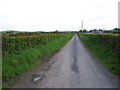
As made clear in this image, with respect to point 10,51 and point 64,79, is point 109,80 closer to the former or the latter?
point 64,79

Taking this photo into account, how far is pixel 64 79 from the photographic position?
6.45 metres

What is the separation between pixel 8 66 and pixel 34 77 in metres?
2.09

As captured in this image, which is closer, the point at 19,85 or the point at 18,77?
the point at 19,85

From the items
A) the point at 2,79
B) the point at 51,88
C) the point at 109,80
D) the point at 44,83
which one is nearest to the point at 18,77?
the point at 2,79

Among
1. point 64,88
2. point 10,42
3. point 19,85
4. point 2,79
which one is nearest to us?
point 64,88

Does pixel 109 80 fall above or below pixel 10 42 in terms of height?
below

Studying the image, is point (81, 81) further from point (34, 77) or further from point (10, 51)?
point (10, 51)

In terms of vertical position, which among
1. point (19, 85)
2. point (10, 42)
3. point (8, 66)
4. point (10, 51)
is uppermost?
point (10, 42)

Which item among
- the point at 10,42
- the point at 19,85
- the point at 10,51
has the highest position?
the point at 10,42

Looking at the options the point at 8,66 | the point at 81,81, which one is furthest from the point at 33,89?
the point at 8,66

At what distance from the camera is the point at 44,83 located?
6.02 m

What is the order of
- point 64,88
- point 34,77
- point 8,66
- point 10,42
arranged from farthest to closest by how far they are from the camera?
point 10,42
point 8,66
point 34,77
point 64,88

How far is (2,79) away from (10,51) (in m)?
3.63

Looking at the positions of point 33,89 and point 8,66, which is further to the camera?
point 8,66
